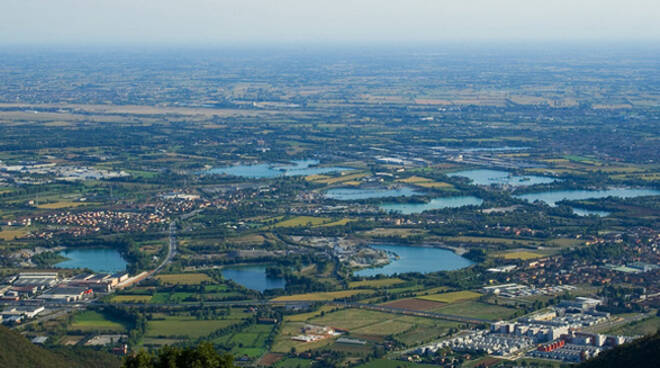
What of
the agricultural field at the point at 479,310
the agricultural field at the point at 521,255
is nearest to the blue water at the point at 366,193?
the agricultural field at the point at 521,255

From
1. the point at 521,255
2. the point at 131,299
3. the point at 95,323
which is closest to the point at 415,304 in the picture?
the point at 521,255

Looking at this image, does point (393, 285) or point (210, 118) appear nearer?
point (393, 285)

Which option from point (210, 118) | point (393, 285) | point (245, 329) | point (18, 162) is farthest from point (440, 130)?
point (245, 329)

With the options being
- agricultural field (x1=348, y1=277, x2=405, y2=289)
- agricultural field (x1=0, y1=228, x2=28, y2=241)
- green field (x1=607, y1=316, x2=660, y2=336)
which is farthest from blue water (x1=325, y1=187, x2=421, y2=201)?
green field (x1=607, y1=316, x2=660, y2=336)

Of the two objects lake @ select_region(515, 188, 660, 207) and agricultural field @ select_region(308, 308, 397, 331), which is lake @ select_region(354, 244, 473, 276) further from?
lake @ select_region(515, 188, 660, 207)

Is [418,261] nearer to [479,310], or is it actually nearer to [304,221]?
[479,310]

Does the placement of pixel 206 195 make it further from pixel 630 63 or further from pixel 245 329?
pixel 630 63
